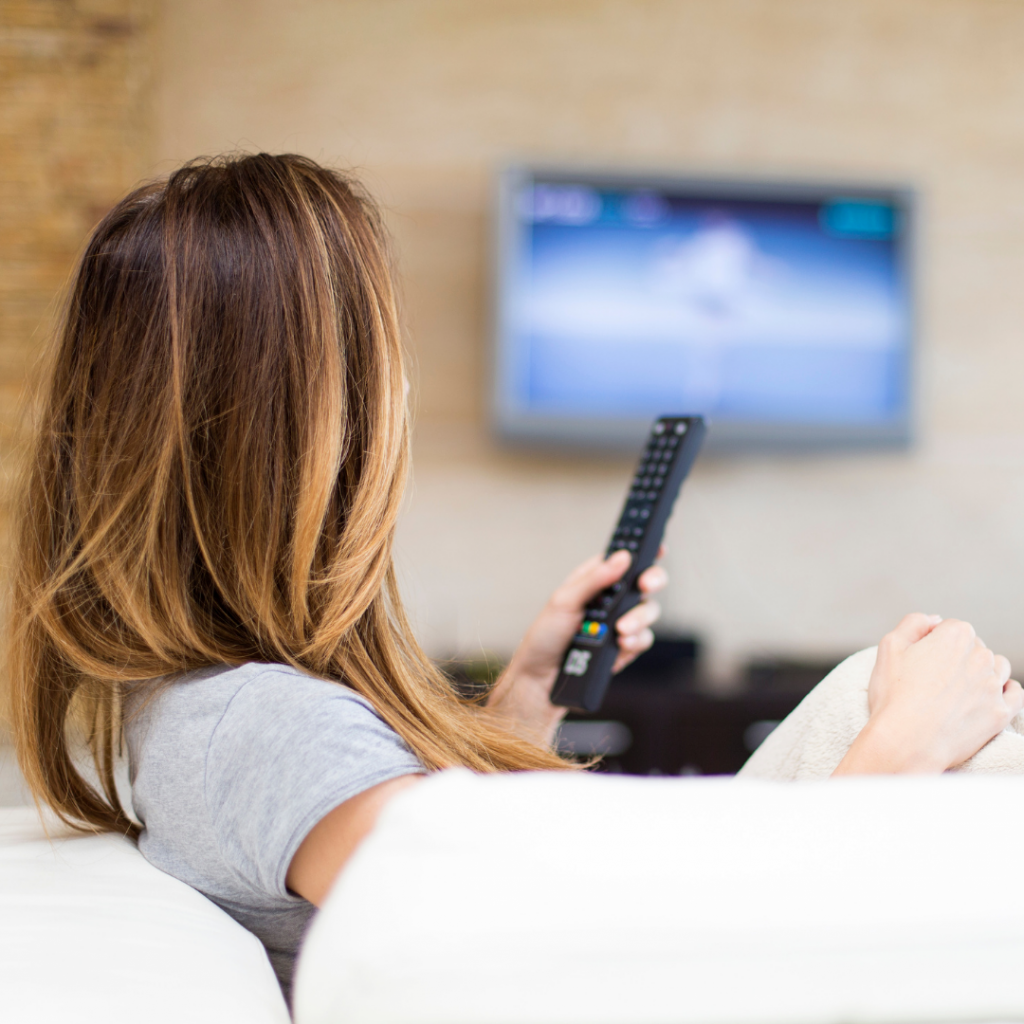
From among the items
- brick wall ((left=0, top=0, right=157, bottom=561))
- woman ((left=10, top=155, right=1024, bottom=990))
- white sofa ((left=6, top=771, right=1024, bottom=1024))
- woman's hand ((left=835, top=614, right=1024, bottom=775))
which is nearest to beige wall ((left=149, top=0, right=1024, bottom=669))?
brick wall ((left=0, top=0, right=157, bottom=561))

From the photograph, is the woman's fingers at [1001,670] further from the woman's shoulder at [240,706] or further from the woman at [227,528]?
the woman's shoulder at [240,706]

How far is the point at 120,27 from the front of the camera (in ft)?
7.29

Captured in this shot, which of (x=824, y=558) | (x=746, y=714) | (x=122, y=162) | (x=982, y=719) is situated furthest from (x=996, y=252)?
(x=982, y=719)

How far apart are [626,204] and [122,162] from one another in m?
1.07

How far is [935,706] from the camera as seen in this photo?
1.88 ft

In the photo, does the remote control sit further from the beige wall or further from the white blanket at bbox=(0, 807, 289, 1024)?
the beige wall

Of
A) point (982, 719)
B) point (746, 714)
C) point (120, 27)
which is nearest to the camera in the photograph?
point (982, 719)

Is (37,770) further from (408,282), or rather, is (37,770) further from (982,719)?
(408,282)

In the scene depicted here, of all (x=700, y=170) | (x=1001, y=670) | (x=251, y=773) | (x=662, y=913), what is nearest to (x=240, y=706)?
(x=251, y=773)

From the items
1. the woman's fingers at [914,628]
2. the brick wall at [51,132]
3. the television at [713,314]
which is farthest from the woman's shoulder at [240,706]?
the brick wall at [51,132]

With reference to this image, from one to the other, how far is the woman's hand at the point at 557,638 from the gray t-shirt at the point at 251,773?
39 cm

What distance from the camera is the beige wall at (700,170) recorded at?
232 centimetres

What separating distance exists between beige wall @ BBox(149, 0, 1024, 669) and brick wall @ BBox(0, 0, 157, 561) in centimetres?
11

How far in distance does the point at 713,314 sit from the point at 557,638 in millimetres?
1451
